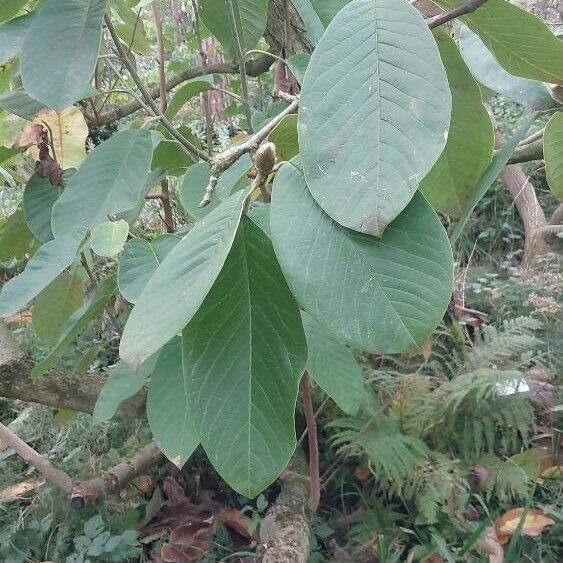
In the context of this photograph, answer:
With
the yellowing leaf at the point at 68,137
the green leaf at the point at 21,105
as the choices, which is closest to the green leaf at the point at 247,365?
the green leaf at the point at 21,105

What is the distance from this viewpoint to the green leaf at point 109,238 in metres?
0.62

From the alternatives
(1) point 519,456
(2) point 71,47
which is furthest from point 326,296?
(1) point 519,456

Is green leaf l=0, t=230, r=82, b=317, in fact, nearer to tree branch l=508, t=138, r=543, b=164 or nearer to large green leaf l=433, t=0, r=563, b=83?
large green leaf l=433, t=0, r=563, b=83

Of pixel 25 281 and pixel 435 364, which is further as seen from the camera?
pixel 435 364

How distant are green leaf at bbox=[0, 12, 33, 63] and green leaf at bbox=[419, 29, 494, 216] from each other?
40 centimetres

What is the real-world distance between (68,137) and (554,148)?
80 centimetres

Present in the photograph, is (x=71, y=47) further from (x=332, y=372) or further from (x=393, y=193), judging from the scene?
(x=332, y=372)

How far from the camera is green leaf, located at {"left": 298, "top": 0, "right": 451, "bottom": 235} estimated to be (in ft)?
1.16

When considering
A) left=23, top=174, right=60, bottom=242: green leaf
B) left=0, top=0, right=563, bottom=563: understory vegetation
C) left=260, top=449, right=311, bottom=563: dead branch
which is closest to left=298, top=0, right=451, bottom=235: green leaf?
left=0, top=0, right=563, bottom=563: understory vegetation

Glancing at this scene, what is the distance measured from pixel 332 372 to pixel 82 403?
0.73 metres

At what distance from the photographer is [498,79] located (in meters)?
0.57

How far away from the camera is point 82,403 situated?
1.37 metres

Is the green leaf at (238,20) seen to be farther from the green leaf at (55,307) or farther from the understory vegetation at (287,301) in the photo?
the green leaf at (55,307)

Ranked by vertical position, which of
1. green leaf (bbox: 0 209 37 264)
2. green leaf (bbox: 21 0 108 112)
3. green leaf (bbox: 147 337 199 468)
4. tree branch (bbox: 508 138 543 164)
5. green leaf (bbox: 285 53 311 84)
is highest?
green leaf (bbox: 21 0 108 112)
